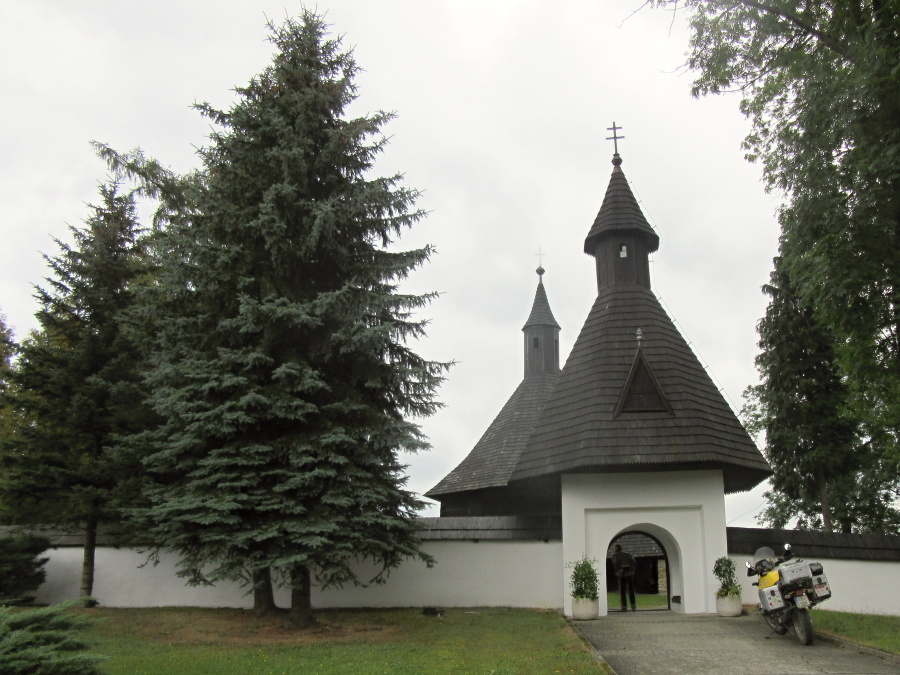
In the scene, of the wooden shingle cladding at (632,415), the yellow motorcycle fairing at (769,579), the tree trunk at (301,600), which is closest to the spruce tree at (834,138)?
the wooden shingle cladding at (632,415)

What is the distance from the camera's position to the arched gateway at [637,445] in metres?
13.3

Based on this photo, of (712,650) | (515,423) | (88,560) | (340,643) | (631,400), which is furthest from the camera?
(515,423)

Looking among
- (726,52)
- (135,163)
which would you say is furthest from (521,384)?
(726,52)

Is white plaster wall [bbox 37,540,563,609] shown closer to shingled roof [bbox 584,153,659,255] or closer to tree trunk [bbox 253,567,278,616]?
tree trunk [bbox 253,567,278,616]

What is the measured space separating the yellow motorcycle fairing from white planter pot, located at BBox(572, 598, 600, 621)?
3298 mm

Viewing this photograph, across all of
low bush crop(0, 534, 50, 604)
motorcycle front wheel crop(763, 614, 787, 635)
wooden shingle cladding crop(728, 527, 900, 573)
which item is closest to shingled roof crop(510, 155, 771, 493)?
wooden shingle cladding crop(728, 527, 900, 573)

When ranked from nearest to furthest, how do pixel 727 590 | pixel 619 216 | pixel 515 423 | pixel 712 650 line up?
Answer: pixel 712 650, pixel 727 590, pixel 619 216, pixel 515 423

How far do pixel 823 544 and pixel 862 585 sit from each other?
896 millimetres

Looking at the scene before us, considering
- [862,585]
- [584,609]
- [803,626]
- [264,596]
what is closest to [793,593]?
[803,626]

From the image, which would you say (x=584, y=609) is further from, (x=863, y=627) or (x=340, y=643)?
(x=340, y=643)

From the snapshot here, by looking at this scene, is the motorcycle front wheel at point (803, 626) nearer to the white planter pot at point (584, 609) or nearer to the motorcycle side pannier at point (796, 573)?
the motorcycle side pannier at point (796, 573)

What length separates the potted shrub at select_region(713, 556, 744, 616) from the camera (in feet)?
41.0

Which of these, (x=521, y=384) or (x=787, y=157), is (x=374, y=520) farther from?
(x=521, y=384)

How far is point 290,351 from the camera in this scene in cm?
1122
